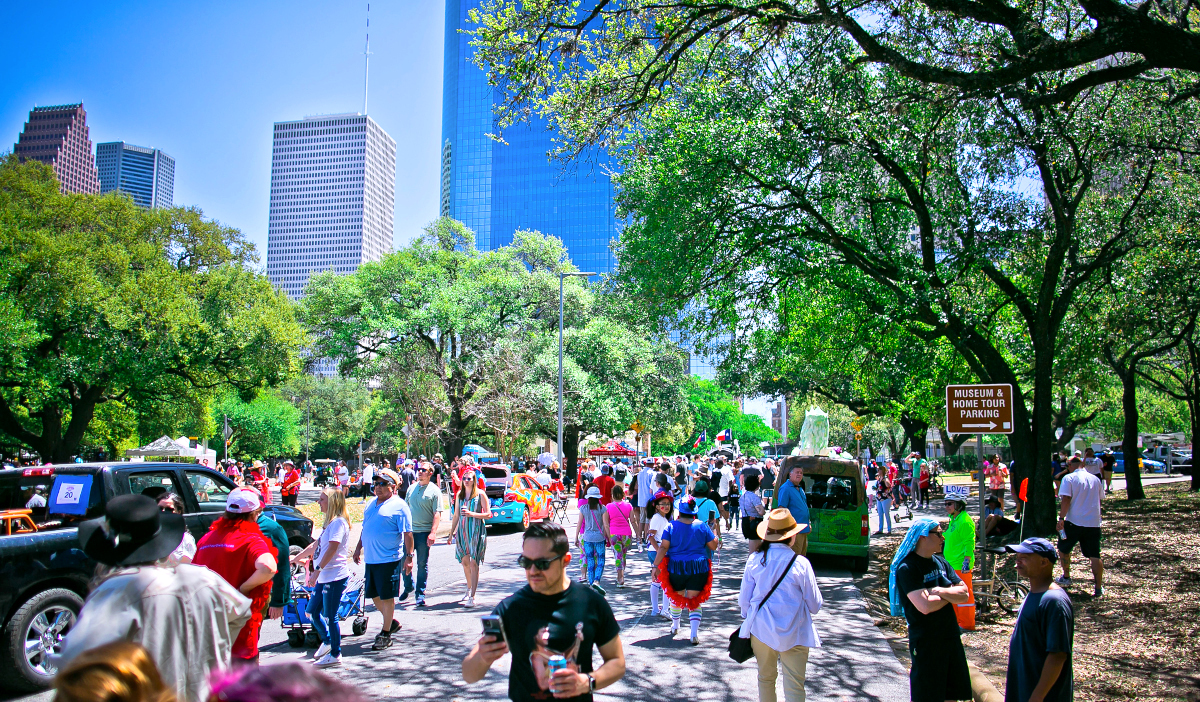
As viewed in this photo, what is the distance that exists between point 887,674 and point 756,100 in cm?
880

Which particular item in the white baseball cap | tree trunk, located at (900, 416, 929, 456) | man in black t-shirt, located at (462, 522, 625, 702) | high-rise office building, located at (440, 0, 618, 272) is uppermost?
high-rise office building, located at (440, 0, 618, 272)

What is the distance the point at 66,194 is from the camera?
26.4 m

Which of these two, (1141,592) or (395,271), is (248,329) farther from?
(1141,592)

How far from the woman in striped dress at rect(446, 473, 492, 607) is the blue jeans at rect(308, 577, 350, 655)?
2600 mm

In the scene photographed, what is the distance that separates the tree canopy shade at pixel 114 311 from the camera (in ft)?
71.7

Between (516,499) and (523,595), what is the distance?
1600cm

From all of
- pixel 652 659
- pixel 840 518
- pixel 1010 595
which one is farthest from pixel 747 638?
pixel 840 518


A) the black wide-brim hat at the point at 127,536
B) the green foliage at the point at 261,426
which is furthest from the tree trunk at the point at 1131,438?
the green foliage at the point at 261,426

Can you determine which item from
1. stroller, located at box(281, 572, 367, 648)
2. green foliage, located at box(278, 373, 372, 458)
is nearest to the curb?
stroller, located at box(281, 572, 367, 648)

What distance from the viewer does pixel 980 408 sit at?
9.38 metres

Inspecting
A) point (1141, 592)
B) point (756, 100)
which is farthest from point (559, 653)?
point (756, 100)

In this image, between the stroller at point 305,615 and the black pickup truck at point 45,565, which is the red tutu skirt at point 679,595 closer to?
the stroller at point 305,615

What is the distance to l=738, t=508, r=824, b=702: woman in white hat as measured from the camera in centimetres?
526

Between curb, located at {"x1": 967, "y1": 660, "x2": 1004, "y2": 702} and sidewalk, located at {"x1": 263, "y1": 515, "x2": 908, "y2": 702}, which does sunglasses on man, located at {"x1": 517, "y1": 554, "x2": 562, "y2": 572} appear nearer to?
curb, located at {"x1": 967, "y1": 660, "x2": 1004, "y2": 702}
